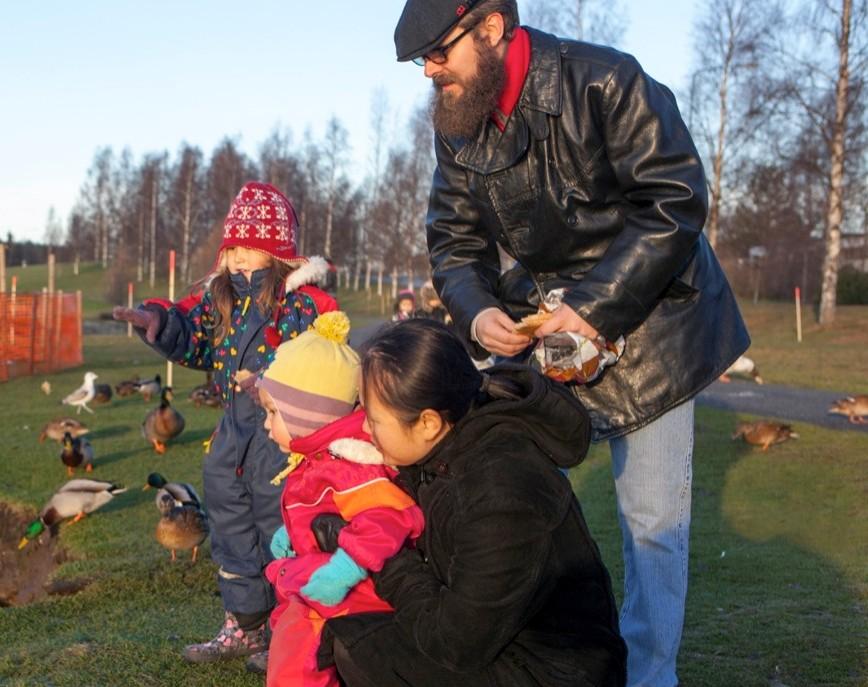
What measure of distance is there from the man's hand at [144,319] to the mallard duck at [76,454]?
660 centimetres

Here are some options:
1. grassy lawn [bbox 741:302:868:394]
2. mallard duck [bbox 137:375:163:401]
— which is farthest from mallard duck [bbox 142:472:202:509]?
grassy lawn [bbox 741:302:868:394]

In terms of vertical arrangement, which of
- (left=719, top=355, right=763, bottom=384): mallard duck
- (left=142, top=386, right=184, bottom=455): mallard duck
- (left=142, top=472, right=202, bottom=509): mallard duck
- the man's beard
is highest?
the man's beard

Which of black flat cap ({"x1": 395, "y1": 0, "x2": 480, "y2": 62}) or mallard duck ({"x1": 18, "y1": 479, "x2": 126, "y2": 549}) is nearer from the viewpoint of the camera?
black flat cap ({"x1": 395, "y1": 0, "x2": 480, "y2": 62})

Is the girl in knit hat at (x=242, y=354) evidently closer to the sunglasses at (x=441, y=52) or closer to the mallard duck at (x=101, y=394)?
the sunglasses at (x=441, y=52)

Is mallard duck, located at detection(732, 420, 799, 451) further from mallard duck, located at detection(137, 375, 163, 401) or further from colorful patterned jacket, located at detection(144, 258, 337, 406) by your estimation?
mallard duck, located at detection(137, 375, 163, 401)

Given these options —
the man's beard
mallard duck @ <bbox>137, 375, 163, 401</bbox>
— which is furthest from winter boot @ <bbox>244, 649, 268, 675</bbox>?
mallard duck @ <bbox>137, 375, 163, 401</bbox>

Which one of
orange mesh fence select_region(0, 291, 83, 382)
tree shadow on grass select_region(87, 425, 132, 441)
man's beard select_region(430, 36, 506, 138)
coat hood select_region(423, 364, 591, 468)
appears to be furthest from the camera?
orange mesh fence select_region(0, 291, 83, 382)

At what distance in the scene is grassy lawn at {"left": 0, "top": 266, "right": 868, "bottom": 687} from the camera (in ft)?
14.1

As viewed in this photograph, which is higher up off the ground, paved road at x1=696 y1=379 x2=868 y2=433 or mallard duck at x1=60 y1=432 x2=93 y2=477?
paved road at x1=696 y1=379 x2=868 y2=433

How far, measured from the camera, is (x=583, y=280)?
325cm

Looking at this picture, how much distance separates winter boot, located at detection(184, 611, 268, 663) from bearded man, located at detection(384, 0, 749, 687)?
1.77 meters

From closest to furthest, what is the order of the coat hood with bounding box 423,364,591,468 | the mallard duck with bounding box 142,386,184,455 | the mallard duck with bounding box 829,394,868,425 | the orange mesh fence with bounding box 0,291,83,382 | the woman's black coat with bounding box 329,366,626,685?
the woman's black coat with bounding box 329,366,626,685 → the coat hood with bounding box 423,364,591,468 → the mallard duck with bounding box 142,386,184,455 → the mallard duck with bounding box 829,394,868,425 → the orange mesh fence with bounding box 0,291,83,382

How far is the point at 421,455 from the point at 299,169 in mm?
66535

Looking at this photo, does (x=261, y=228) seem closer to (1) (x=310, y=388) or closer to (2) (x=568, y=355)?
(1) (x=310, y=388)
